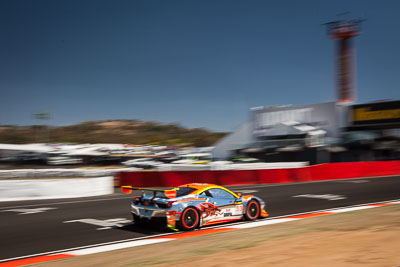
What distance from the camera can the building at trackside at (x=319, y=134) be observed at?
37.1 meters

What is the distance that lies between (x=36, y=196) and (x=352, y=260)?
611 inches

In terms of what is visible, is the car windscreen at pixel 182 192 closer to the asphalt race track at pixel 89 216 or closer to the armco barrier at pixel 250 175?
the asphalt race track at pixel 89 216

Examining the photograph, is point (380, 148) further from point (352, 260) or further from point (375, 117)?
point (352, 260)

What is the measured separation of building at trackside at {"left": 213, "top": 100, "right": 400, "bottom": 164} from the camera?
3712 centimetres

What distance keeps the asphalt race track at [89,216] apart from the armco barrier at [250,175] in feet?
14.2

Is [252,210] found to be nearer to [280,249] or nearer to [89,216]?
[280,249]

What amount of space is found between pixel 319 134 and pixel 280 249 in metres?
33.7

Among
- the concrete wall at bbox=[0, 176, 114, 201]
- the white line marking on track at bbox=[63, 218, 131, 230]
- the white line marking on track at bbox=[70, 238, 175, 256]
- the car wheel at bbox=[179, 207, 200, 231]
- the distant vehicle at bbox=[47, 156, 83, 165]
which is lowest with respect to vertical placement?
the white line marking on track at bbox=[70, 238, 175, 256]

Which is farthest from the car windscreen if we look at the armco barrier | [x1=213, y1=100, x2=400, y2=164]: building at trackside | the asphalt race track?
[x1=213, y1=100, x2=400, y2=164]: building at trackside

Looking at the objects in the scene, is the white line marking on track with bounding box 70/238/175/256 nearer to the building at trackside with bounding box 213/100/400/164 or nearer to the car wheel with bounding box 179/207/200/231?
the car wheel with bounding box 179/207/200/231

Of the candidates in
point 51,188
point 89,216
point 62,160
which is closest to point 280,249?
point 89,216

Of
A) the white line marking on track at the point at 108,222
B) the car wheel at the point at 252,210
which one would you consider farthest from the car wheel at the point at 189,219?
the white line marking on track at the point at 108,222

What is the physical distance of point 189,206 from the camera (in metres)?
9.16

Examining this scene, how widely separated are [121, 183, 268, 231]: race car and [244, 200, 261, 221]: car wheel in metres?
0.03
